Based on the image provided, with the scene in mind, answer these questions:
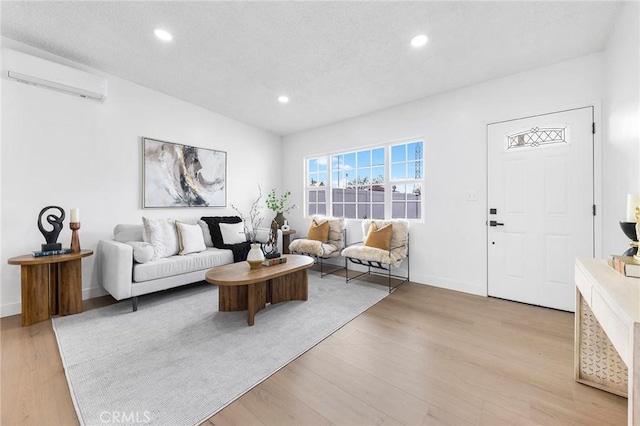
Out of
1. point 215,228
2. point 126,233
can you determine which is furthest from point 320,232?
point 126,233

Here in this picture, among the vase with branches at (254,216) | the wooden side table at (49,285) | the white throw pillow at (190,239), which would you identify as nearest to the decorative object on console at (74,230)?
the wooden side table at (49,285)

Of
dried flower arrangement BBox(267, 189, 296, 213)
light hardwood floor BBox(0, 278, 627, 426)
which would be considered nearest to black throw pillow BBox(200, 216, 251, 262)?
dried flower arrangement BBox(267, 189, 296, 213)

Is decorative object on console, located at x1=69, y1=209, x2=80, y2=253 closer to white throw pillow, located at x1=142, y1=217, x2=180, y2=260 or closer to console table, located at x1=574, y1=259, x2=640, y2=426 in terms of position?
white throw pillow, located at x1=142, y1=217, x2=180, y2=260

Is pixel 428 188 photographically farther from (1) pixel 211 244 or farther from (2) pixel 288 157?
(1) pixel 211 244

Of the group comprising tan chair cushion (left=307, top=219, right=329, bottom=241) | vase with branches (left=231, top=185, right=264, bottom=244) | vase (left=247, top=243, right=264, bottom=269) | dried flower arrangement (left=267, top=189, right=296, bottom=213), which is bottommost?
vase (left=247, top=243, right=264, bottom=269)

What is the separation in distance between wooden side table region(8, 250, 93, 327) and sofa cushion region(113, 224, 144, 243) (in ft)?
1.38

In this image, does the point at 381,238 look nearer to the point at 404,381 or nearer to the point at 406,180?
the point at 406,180

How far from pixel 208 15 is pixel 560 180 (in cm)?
375

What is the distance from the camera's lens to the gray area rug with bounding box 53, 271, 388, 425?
1.43m

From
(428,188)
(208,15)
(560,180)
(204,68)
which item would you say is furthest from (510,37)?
(204,68)

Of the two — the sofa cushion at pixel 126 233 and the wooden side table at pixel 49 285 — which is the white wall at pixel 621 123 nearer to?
the sofa cushion at pixel 126 233

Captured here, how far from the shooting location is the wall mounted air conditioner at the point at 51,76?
95.6 inches

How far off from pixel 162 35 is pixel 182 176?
76.7 inches

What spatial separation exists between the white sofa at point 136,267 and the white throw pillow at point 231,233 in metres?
0.33
